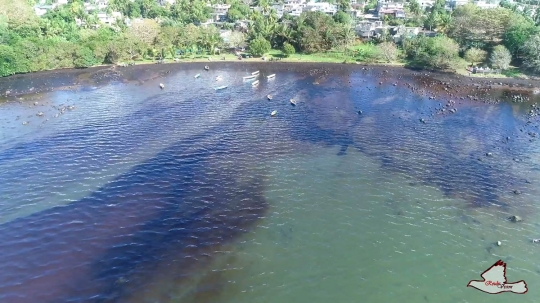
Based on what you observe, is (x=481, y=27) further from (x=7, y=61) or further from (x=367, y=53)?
(x=7, y=61)

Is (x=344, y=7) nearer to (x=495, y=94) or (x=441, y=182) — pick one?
(x=495, y=94)

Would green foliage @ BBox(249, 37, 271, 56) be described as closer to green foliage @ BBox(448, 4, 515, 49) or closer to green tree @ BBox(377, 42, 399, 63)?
green tree @ BBox(377, 42, 399, 63)

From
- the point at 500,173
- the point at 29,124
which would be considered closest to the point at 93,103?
the point at 29,124

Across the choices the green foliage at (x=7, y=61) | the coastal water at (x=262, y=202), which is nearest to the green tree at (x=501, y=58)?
the coastal water at (x=262, y=202)

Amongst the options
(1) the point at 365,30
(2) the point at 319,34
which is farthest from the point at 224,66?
(1) the point at 365,30

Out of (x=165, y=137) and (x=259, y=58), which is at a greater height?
(x=259, y=58)

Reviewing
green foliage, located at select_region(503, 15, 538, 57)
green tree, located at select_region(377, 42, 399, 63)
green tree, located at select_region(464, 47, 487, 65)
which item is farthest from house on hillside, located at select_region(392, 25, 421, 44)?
green foliage, located at select_region(503, 15, 538, 57)
